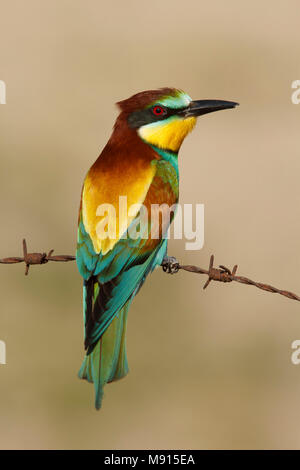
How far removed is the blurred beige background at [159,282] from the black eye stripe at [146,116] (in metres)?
2.20

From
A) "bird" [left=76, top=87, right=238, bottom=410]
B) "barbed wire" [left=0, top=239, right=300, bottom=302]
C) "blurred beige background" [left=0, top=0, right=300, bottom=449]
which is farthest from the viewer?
"blurred beige background" [left=0, top=0, right=300, bottom=449]

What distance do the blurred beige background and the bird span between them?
2222 millimetres

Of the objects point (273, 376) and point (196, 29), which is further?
point (196, 29)

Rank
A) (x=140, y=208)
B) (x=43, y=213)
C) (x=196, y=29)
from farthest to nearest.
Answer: (x=196, y=29), (x=43, y=213), (x=140, y=208)

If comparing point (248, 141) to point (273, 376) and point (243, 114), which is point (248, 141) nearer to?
point (243, 114)

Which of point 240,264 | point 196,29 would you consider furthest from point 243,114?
point 240,264

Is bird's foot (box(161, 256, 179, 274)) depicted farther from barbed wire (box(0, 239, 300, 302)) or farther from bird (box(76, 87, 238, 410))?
barbed wire (box(0, 239, 300, 302))

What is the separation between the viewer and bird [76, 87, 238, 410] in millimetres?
3062

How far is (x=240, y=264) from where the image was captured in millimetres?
5828

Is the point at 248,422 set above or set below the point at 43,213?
below

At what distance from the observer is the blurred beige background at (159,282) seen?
555cm

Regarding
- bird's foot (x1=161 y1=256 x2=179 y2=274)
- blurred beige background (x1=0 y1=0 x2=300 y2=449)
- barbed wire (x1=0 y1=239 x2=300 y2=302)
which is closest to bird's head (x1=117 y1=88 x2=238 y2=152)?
bird's foot (x1=161 y1=256 x2=179 y2=274)

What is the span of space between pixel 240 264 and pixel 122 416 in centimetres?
148

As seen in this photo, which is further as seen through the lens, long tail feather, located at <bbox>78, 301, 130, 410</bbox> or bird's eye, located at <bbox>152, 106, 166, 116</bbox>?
bird's eye, located at <bbox>152, 106, 166, 116</bbox>
